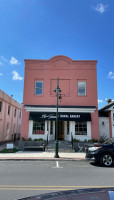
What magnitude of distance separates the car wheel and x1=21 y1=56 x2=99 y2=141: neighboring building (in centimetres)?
651

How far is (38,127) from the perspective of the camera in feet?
51.7

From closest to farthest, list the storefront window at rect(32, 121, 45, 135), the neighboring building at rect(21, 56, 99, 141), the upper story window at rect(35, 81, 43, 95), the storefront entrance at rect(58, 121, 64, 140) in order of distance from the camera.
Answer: the neighboring building at rect(21, 56, 99, 141) < the storefront window at rect(32, 121, 45, 135) < the upper story window at rect(35, 81, 43, 95) < the storefront entrance at rect(58, 121, 64, 140)

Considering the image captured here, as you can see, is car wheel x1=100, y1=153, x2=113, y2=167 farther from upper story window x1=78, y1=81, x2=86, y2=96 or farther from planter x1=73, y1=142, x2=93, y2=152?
upper story window x1=78, y1=81, x2=86, y2=96

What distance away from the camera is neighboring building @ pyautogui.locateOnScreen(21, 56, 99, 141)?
15.5 metres

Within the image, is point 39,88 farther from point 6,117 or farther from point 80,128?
point 6,117

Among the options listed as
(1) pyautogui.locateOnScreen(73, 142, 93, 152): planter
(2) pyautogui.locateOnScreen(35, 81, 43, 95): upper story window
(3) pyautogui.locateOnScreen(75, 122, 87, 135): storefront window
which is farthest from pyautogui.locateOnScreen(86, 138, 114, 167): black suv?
(2) pyautogui.locateOnScreen(35, 81, 43, 95): upper story window

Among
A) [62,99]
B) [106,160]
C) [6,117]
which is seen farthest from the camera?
[6,117]

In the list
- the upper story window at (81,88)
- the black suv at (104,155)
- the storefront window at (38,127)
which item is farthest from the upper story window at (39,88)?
the black suv at (104,155)

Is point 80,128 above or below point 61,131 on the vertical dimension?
above

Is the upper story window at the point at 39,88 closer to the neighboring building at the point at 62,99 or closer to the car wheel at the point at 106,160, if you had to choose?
the neighboring building at the point at 62,99

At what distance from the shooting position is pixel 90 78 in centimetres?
1666

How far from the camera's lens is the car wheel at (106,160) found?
8.65 meters

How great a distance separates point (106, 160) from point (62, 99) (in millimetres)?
8592

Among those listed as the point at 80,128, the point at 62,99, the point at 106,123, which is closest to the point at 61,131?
the point at 80,128
